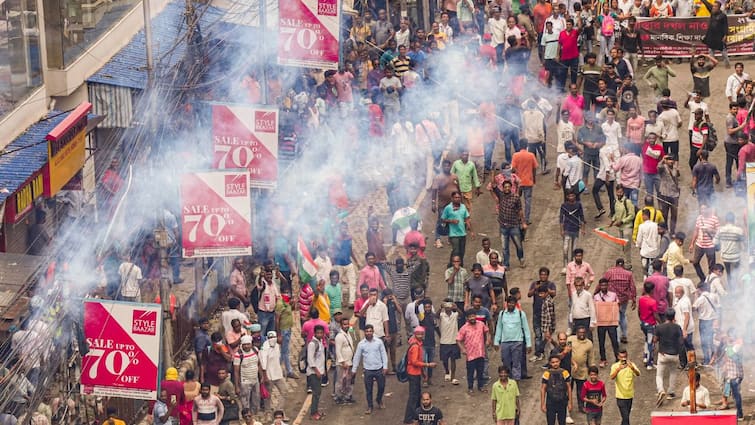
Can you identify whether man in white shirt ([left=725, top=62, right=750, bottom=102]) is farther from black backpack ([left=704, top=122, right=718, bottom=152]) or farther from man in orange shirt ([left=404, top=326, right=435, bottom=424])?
man in orange shirt ([left=404, top=326, right=435, bottom=424])

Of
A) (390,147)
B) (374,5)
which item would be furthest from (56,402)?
(374,5)

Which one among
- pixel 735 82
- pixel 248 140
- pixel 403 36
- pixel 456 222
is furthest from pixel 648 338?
pixel 403 36

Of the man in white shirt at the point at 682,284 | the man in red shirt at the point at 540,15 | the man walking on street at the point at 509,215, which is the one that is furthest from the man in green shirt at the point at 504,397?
the man in red shirt at the point at 540,15

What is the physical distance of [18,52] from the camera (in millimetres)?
26688

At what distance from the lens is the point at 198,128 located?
87.3 feet

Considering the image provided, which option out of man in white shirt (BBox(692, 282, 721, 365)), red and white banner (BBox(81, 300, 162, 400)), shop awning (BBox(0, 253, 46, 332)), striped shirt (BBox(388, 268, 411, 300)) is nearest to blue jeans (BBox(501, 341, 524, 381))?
Answer: striped shirt (BBox(388, 268, 411, 300))

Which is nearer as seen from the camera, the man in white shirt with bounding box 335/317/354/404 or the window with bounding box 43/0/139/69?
the man in white shirt with bounding box 335/317/354/404

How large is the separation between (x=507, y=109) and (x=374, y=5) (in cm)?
761

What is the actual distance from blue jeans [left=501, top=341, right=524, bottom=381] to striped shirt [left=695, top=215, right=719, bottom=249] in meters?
3.40

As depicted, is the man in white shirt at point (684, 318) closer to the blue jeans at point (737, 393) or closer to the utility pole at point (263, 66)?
the blue jeans at point (737, 393)

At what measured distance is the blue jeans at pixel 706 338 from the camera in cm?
2320

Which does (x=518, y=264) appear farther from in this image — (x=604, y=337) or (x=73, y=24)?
(x=73, y=24)

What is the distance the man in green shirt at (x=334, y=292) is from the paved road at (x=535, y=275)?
104 centimetres

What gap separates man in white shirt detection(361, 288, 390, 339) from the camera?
2369 centimetres
